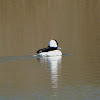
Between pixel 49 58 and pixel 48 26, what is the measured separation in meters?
15.9

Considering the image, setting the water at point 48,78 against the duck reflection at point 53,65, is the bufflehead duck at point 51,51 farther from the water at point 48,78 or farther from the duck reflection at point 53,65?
the water at point 48,78

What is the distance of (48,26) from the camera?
131 ft

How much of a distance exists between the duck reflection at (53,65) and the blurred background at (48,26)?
1.44 metres

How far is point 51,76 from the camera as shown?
1875 cm

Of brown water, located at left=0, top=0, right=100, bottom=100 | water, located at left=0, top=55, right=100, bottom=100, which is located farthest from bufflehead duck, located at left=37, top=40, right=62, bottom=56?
water, located at left=0, top=55, right=100, bottom=100

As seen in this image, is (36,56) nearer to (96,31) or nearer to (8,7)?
(96,31)

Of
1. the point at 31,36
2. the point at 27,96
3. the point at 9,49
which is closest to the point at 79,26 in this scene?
the point at 31,36

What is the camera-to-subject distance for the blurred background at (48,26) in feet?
91.5

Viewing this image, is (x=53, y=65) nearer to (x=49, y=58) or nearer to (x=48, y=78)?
(x=49, y=58)

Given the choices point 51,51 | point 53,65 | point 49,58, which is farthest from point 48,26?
point 53,65

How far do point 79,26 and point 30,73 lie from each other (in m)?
19.9

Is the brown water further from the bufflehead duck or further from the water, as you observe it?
the bufflehead duck

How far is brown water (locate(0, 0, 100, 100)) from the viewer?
1617 cm

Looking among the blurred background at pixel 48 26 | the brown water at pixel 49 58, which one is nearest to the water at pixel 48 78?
the brown water at pixel 49 58
